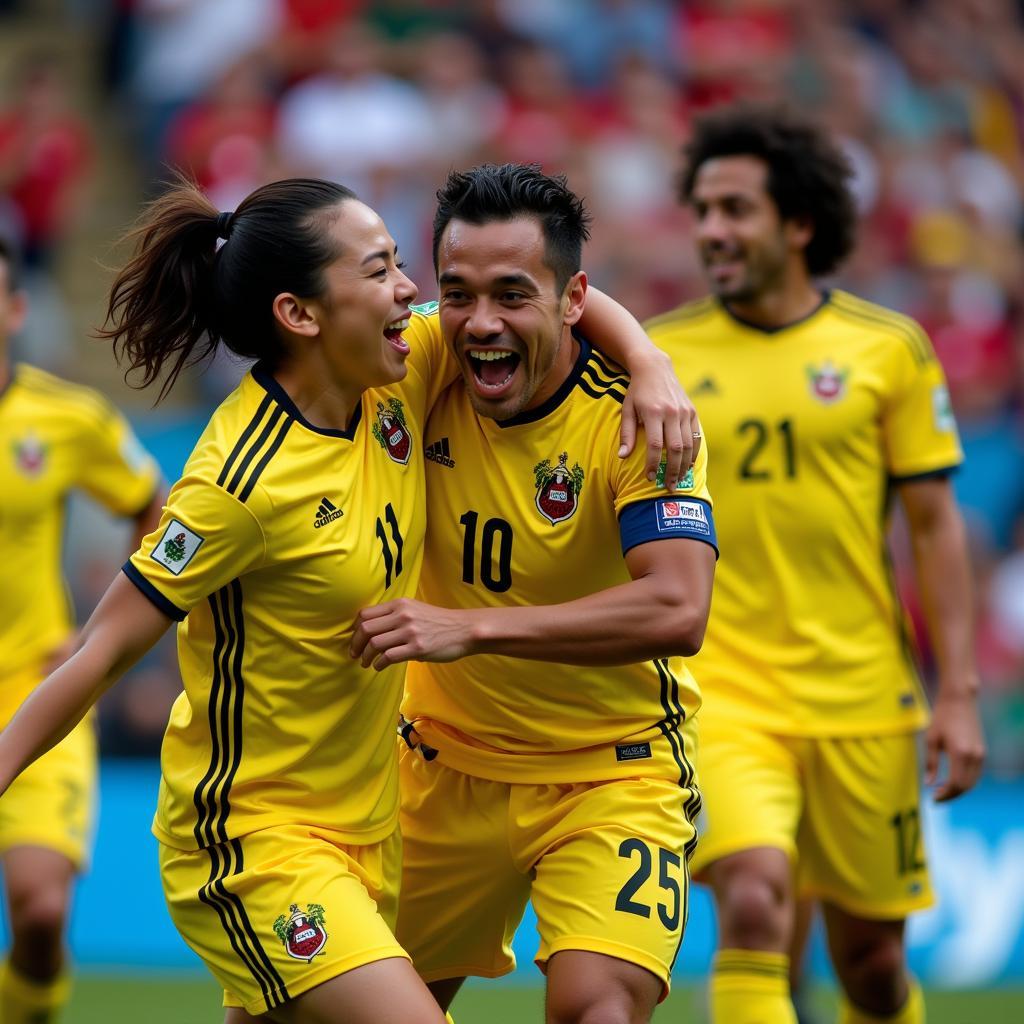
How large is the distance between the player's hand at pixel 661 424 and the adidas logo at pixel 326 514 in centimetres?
73

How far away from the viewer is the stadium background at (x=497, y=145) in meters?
10.8

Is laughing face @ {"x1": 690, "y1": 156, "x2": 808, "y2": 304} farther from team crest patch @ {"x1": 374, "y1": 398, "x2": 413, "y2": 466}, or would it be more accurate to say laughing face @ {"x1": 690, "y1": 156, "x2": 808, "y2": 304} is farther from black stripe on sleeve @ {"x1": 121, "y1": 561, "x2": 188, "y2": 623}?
black stripe on sleeve @ {"x1": 121, "y1": 561, "x2": 188, "y2": 623}

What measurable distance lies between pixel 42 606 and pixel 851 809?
9.67ft

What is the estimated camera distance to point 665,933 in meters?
4.79

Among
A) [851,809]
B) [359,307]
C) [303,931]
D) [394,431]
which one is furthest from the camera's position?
[851,809]

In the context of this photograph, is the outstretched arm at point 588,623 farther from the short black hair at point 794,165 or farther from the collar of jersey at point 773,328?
the short black hair at point 794,165

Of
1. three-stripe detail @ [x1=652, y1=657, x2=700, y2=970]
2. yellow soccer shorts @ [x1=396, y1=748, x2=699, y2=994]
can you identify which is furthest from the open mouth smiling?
yellow soccer shorts @ [x1=396, y1=748, x2=699, y2=994]

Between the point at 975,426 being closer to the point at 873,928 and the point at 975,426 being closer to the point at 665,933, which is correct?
the point at 873,928

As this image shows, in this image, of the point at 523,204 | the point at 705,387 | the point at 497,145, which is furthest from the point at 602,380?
the point at 497,145

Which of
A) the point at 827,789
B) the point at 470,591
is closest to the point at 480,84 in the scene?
the point at 827,789

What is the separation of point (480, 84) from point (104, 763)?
17.7ft

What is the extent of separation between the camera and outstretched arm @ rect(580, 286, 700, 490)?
4789 millimetres

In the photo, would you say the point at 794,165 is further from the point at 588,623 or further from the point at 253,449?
the point at 253,449

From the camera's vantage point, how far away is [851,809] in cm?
645
